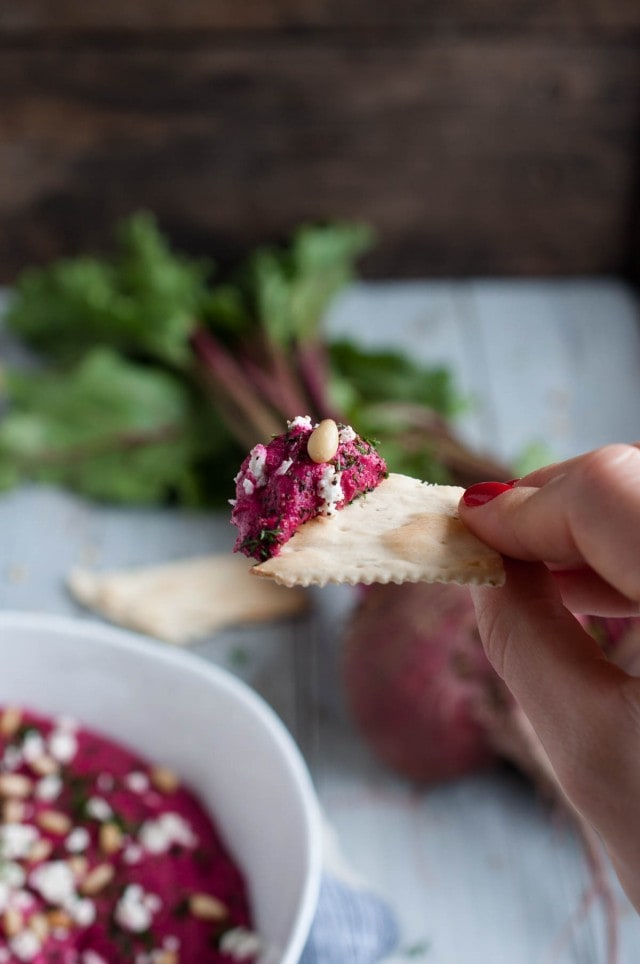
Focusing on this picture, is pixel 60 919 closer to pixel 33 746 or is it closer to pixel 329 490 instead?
pixel 33 746

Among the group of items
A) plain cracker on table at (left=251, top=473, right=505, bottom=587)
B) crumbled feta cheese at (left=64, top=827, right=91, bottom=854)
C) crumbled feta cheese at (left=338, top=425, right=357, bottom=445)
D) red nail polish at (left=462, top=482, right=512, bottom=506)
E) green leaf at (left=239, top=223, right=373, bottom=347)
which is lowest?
crumbled feta cheese at (left=64, top=827, right=91, bottom=854)

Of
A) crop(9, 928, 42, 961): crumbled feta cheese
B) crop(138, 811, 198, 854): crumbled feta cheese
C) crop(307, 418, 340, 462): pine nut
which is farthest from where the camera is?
crop(138, 811, 198, 854): crumbled feta cheese

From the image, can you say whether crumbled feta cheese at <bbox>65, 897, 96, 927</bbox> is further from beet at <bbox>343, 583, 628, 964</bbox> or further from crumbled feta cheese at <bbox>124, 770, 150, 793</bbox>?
beet at <bbox>343, 583, 628, 964</bbox>

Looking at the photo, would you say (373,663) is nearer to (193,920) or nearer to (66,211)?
(193,920)

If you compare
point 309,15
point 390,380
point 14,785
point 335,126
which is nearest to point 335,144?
point 335,126

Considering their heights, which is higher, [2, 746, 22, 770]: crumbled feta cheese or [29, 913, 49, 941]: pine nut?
[2, 746, 22, 770]: crumbled feta cheese

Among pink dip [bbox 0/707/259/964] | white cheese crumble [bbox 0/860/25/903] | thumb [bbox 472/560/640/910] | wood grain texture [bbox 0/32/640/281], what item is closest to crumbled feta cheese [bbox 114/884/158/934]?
pink dip [bbox 0/707/259/964]

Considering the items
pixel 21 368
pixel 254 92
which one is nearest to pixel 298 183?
pixel 254 92
